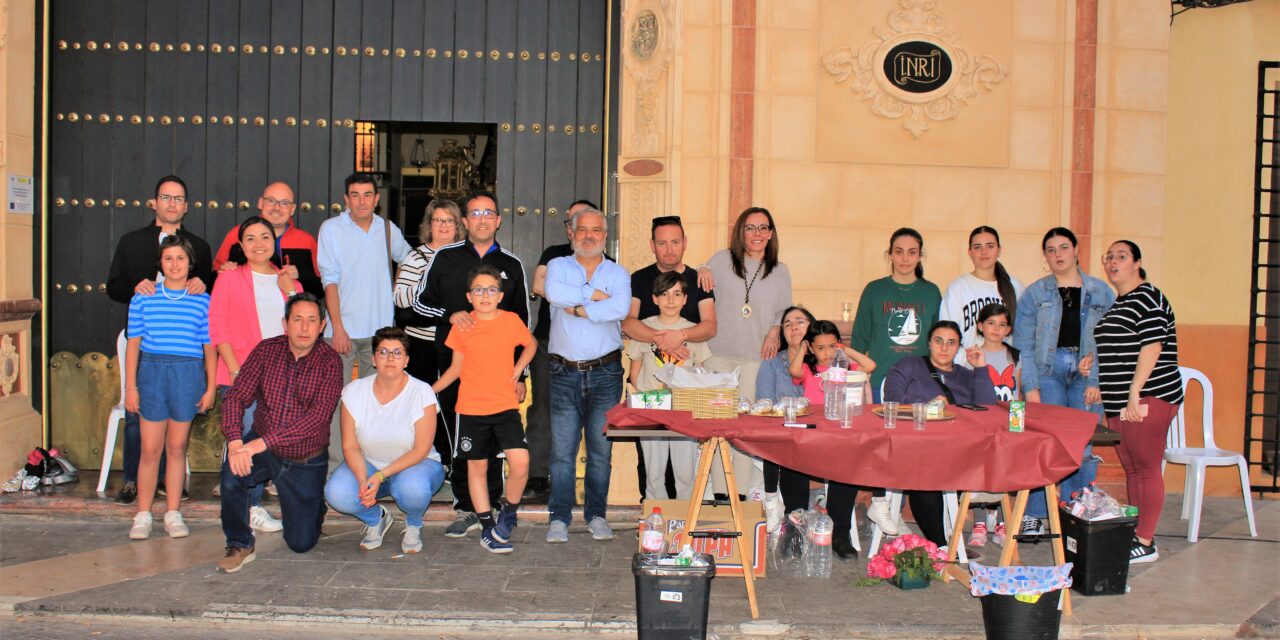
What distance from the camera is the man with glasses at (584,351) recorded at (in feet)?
19.5

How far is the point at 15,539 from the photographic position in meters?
6.11

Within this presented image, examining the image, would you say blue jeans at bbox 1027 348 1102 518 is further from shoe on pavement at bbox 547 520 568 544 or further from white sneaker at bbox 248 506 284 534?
white sneaker at bbox 248 506 284 534

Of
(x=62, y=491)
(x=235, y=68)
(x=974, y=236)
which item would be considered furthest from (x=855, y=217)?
(x=62, y=491)

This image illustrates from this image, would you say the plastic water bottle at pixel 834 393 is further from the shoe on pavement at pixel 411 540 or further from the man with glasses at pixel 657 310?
the shoe on pavement at pixel 411 540

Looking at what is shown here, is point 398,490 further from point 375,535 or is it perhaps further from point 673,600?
point 673,600

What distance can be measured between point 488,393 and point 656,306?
45.9 inches

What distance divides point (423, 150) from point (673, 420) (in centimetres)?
655

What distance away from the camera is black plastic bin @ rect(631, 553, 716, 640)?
14.7 feet

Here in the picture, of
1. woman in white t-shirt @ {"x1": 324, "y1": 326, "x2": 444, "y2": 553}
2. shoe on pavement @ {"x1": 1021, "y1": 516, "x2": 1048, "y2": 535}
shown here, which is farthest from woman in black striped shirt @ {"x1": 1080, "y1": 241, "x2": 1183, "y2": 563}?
woman in white t-shirt @ {"x1": 324, "y1": 326, "x2": 444, "y2": 553}

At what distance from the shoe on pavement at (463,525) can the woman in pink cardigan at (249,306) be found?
40.5 inches

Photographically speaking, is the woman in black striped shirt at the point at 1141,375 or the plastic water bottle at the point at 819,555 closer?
the plastic water bottle at the point at 819,555

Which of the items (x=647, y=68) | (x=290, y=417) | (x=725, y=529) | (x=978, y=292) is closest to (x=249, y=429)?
(x=290, y=417)

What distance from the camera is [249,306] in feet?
20.3

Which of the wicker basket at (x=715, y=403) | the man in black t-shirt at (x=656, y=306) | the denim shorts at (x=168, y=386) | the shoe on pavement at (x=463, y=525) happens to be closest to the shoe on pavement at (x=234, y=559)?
the denim shorts at (x=168, y=386)
